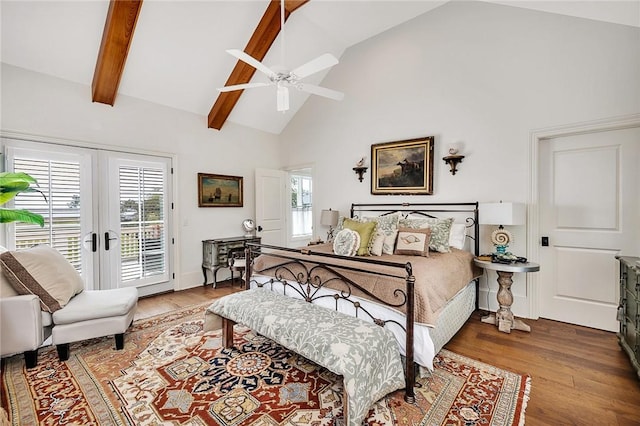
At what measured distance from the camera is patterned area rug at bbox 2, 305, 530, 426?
1798mm

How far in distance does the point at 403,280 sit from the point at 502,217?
173 centimetres

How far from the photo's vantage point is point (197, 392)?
204 centimetres

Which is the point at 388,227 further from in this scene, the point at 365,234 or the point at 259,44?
the point at 259,44


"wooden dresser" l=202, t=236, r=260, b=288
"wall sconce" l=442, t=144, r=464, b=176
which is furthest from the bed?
"wooden dresser" l=202, t=236, r=260, b=288

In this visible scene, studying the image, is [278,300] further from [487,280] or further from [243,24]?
[243,24]

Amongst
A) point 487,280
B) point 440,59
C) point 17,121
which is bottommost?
point 487,280

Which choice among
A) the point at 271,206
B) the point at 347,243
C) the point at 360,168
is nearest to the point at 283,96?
the point at 347,243

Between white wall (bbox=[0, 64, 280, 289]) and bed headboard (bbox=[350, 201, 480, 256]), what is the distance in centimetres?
258

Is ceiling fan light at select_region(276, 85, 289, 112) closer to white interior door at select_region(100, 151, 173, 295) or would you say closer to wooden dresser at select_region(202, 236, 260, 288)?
white interior door at select_region(100, 151, 173, 295)

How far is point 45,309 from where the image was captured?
2.43m

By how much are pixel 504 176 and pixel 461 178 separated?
50 centimetres

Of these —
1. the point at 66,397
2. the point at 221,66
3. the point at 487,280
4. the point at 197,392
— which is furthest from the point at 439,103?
the point at 66,397

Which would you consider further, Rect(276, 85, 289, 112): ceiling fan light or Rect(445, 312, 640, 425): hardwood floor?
Rect(276, 85, 289, 112): ceiling fan light

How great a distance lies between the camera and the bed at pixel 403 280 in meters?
2.03
